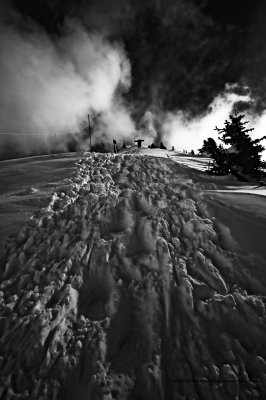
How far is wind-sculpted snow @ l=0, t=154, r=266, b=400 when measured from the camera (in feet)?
14.1

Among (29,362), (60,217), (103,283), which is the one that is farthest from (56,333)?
(60,217)

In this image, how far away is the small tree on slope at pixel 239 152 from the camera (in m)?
15.6

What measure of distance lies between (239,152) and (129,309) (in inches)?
560

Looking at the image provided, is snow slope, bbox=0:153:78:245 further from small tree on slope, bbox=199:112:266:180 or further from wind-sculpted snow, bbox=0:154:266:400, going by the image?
small tree on slope, bbox=199:112:266:180

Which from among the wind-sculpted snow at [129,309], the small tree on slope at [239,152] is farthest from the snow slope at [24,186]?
the small tree on slope at [239,152]

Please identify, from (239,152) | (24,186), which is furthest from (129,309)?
(239,152)

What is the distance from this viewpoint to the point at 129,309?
5.40m

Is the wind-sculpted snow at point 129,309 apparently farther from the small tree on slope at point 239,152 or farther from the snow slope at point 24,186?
the small tree on slope at point 239,152

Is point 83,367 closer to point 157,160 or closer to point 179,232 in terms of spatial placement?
point 179,232

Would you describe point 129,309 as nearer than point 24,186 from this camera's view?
Yes

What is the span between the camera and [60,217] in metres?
8.10

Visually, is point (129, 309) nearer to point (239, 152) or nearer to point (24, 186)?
point (24, 186)

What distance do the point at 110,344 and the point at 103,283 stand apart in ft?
4.92

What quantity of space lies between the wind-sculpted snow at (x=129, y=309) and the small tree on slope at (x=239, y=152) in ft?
28.8
